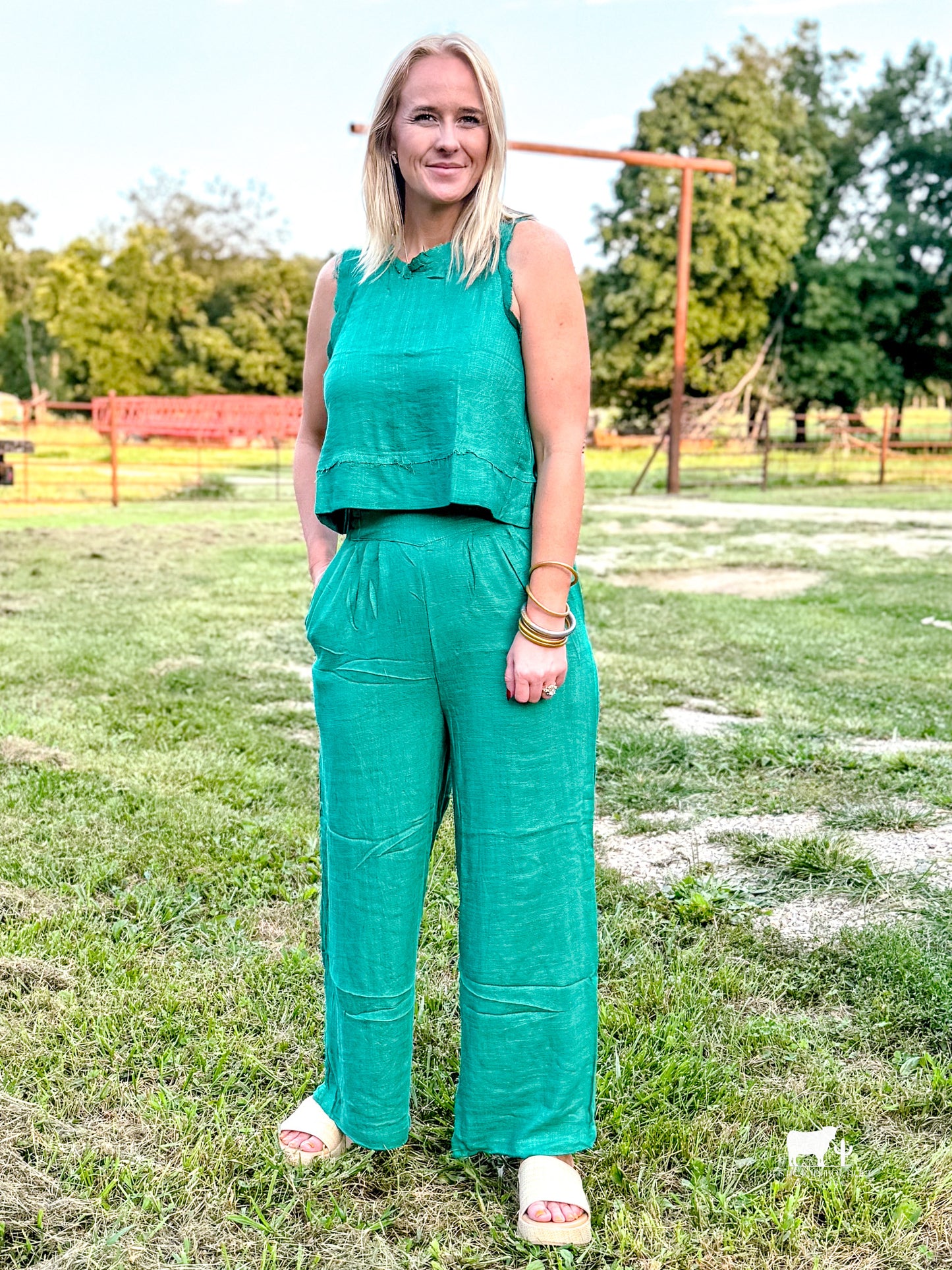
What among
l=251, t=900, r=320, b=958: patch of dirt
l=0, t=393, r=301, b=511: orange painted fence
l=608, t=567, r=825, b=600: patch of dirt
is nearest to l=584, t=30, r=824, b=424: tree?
l=0, t=393, r=301, b=511: orange painted fence

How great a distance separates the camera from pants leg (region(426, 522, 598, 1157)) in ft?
5.90

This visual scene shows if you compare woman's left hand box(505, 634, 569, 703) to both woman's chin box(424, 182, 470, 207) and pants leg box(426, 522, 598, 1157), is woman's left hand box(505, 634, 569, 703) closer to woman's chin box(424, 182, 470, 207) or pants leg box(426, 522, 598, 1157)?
pants leg box(426, 522, 598, 1157)

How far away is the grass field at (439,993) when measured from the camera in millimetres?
1887

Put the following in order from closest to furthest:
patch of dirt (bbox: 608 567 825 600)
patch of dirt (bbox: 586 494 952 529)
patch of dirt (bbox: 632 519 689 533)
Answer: patch of dirt (bbox: 608 567 825 600), patch of dirt (bbox: 632 519 689 533), patch of dirt (bbox: 586 494 952 529)

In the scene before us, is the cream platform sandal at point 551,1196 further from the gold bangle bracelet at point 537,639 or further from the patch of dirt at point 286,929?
the patch of dirt at point 286,929

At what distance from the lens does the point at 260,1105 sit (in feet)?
7.16

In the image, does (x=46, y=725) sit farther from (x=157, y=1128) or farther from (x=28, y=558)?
(x=28, y=558)

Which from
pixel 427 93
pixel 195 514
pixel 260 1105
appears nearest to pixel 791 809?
pixel 260 1105

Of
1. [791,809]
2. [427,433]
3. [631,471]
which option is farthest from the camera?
[631,471]

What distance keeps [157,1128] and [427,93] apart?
72.0 inches

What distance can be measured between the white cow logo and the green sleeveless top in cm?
121

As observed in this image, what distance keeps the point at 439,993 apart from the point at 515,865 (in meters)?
0.89

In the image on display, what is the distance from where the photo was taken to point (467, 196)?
71.9 inches

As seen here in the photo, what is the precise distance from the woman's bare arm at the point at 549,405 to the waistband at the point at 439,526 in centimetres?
7
